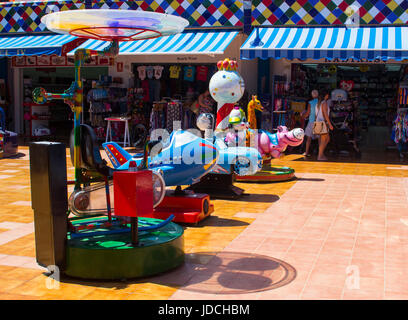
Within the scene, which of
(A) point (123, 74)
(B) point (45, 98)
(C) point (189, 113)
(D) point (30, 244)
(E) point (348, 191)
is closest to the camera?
(B) point (45, 98)

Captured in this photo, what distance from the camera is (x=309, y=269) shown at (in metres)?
4.07

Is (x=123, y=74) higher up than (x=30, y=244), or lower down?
higher up

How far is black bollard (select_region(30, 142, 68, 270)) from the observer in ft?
11.7

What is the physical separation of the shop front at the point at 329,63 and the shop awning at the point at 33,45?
486cm

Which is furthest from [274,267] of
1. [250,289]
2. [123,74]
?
[123,74]

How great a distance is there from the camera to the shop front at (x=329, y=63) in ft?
35.1

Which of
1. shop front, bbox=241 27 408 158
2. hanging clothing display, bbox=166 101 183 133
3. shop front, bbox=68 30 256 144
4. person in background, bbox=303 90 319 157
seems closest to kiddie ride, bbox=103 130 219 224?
shop front, bbox=241 27 408 158

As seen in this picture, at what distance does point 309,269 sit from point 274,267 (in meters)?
0.27

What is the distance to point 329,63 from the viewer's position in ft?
42.6

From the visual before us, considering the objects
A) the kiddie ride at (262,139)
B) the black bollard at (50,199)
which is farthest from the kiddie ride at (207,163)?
the black bollard at (50,199)

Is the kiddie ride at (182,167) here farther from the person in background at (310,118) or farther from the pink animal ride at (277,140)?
the person in background at (310,118)

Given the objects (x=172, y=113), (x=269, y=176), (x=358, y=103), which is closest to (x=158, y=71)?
(x=172, y=113)

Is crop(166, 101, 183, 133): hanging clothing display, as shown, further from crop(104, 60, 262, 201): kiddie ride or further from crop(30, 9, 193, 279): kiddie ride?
crop(30, 9, 193, 279): kiddie ride

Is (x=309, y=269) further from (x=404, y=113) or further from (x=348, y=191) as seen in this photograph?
(x=404, y=113)
